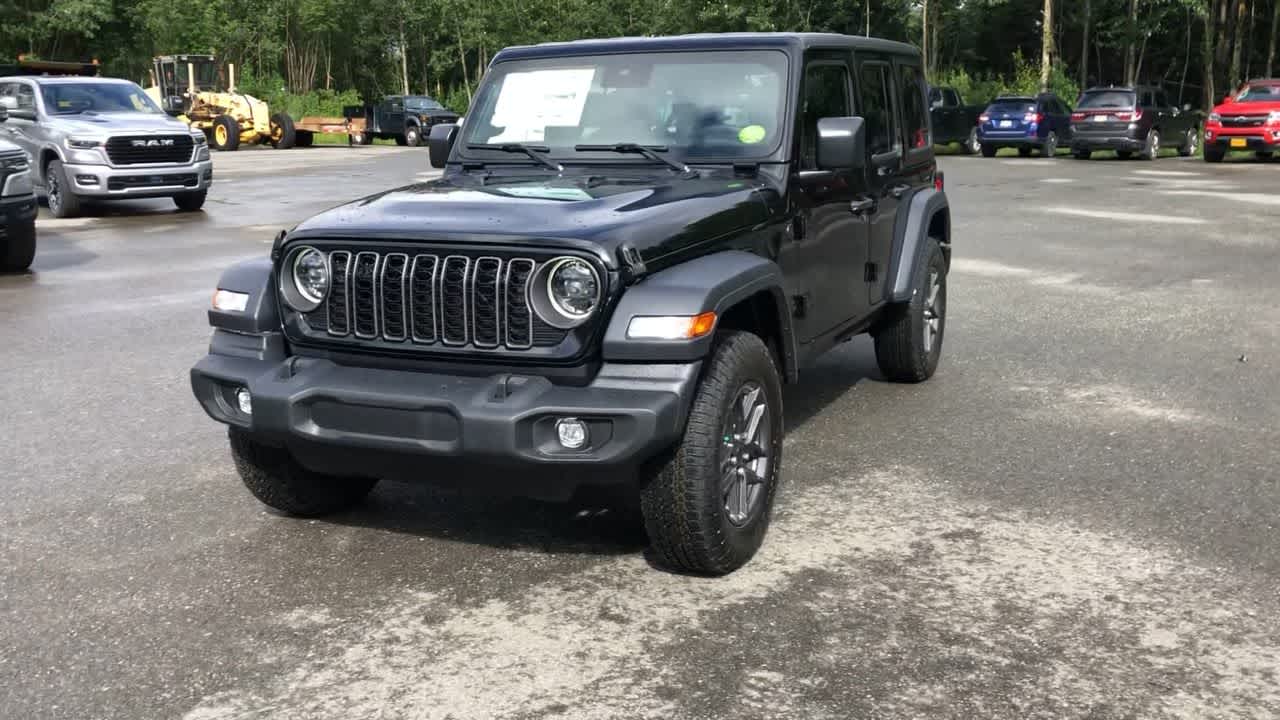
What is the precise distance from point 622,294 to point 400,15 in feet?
259

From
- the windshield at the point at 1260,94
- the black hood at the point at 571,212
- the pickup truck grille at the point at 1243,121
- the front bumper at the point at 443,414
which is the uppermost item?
the windshield at the point at 1260,94

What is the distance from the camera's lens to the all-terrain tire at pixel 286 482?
4.95 meters

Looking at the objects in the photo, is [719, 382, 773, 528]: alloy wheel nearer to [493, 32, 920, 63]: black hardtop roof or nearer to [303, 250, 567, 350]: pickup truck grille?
[303, 250, 567, 350]: pickup truck grille

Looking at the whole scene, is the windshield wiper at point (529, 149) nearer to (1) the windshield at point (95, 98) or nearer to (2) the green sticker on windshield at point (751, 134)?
(2) the green sticker on windshield at point (751, 134)

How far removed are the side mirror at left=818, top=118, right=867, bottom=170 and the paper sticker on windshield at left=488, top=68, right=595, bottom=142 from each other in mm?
1089

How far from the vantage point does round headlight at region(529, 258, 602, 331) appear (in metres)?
4.23

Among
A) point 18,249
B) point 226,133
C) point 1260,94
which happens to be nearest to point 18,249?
point 18,249

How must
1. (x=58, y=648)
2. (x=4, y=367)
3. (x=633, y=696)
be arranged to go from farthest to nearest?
Answer: (x=4, y=367)
(x=58, y=648)
(x=633, y=696)

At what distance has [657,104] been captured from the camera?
5.62m

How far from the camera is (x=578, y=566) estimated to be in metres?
4.71

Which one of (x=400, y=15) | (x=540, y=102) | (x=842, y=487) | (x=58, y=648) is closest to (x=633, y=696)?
(x=58, y=648)

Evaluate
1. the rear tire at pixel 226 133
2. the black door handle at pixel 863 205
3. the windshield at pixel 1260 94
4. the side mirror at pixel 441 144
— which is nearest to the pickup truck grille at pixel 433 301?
the side mirror at pixel 441 144

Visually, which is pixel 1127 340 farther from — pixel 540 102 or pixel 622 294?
pixel 622 294

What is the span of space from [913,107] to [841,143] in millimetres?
2376
